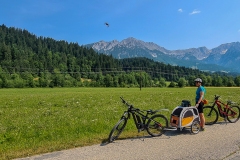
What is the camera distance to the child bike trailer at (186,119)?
948cm

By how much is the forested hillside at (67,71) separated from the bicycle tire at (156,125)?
99040 millimetres

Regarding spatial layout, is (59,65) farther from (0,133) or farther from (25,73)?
(0,133)

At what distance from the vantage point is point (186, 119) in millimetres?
9617

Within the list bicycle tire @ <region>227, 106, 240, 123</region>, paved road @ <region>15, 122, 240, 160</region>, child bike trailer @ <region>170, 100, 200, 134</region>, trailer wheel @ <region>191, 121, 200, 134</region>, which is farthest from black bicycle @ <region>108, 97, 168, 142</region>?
bicycle tire @ <region>227, 106, 240, 123</region>

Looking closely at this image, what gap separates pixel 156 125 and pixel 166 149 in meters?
1.90

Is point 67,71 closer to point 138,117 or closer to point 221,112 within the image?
point 221,112

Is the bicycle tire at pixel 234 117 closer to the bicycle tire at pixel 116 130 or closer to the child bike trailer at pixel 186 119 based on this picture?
the child bike trailer at pixel 186 119

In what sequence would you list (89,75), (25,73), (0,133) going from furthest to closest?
1. (89,75)
2. (25,73)
3. (0,133)

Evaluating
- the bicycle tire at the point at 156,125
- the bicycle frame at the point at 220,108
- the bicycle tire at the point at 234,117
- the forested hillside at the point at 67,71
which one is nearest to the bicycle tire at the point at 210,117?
the bicycle frame at the point at 220,108

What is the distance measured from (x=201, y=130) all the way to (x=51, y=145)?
6896 millimetres

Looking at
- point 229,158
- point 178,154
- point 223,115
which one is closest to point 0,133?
point 178,154

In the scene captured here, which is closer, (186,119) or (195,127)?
(186,119)

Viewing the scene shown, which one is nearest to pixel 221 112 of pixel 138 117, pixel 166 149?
pixel 138 117

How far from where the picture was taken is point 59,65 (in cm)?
14412
